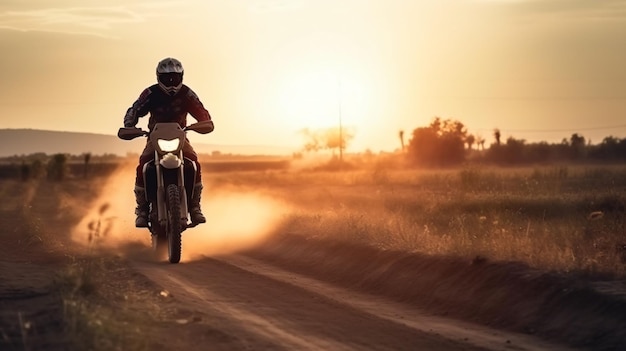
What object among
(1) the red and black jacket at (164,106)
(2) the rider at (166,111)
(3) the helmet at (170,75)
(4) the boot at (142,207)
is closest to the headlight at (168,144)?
(2) the rider at (166,111)

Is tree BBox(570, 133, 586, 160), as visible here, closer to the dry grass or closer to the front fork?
the dry grass

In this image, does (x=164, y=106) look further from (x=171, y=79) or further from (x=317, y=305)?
(x=317, y=305)

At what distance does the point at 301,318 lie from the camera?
13016 millimetres

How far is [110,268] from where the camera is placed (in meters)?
17.2

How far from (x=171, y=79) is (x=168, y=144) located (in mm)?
1065

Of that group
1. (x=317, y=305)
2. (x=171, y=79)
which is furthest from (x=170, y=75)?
(x=317, y=305)

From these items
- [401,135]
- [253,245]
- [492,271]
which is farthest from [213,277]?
[401,135]

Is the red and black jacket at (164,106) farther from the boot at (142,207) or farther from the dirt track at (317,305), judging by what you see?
the dirt track at (317,305)

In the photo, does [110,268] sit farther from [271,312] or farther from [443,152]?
[443,152]

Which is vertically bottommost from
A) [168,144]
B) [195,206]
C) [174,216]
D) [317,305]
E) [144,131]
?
[317,305]

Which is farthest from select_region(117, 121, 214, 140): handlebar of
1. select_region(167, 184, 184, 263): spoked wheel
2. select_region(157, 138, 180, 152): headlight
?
select_region(167, 184, 184, 263): spoked wheel

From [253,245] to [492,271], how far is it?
9.27 m

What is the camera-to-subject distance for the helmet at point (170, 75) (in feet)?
54.9

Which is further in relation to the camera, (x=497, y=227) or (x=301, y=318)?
(x=497, y=227)
